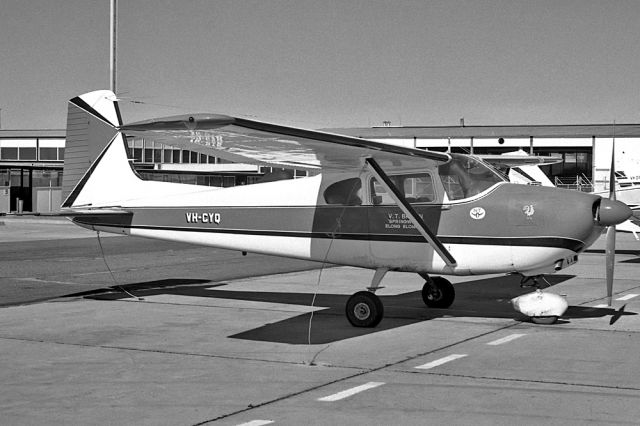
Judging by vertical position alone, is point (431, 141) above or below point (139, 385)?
above

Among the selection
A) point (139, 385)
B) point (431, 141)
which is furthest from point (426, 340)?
point (431, 141)

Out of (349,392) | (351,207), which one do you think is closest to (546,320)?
(351,207)

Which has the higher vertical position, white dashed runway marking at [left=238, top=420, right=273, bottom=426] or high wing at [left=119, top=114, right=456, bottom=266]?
high wing at [left=119, top=114, right=456, bottom=266]

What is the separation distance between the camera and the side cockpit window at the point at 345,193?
36.7ft

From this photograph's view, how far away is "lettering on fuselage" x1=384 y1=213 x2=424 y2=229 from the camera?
35.2ft

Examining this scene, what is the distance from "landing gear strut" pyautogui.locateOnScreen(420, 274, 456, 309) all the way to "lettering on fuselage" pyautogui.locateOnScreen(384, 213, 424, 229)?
1.65m

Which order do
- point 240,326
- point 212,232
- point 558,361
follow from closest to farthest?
1. point 558,361
2. point 240,326
3. point 212,232

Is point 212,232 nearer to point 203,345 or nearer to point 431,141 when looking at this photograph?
point 203,345

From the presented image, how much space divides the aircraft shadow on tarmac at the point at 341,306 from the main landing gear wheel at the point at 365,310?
109mm

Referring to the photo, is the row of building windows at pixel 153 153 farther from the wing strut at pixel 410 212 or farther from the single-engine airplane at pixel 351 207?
the wing strut at pixel 410 212

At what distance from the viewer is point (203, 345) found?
9203mm

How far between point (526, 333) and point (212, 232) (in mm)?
4914

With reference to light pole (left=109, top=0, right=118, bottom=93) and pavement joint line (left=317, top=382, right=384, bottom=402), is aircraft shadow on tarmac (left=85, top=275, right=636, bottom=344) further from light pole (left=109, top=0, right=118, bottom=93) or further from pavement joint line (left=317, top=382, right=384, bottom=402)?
light pole (left=109, top=0, right=118, bottom=93)

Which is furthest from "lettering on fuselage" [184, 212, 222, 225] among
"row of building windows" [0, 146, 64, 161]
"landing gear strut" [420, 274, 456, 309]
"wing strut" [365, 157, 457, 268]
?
"row of building windows" [0, 146, 64, 161]
